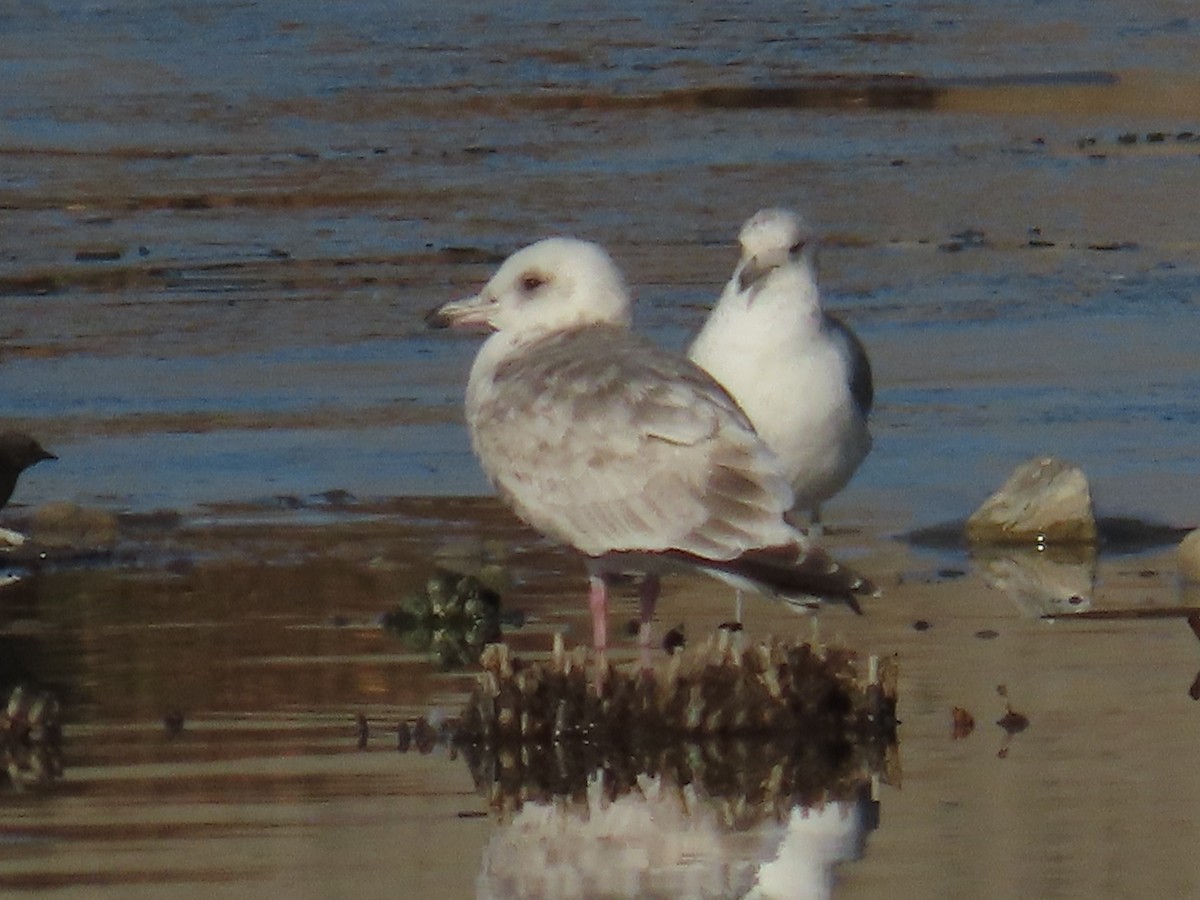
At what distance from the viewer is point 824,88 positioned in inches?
747

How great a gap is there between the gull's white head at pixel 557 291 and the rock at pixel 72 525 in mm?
1896

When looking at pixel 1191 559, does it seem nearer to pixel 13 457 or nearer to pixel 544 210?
pixel 13 457

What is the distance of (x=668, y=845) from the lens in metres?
5.87

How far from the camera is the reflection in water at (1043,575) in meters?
8.16

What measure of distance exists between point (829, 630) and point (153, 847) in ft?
8.08

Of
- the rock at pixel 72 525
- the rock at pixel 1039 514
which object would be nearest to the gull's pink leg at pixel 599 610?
the rock at pixel 1039 514

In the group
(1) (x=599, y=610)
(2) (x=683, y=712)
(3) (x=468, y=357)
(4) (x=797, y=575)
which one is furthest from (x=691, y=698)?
(3) (x=468, y=357)

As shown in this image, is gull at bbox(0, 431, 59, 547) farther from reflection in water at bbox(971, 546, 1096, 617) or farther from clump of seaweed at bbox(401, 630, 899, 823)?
clump of seaweed at bbox(401, 630, 899, 823)

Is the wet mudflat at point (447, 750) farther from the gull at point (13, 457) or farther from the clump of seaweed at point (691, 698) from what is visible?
the gull at point (13, 457)

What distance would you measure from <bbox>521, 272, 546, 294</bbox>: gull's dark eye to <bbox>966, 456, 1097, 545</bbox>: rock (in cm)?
185

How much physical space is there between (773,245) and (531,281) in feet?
3.13

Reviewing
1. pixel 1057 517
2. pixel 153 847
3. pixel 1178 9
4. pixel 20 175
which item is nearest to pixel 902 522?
pixel 1057 517

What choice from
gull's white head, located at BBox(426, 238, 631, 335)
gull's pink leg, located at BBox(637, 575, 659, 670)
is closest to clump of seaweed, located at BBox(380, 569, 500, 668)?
gull's pink leg, located at BBox(637, 575, 659, 670)

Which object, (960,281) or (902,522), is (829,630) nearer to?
(902,522)
